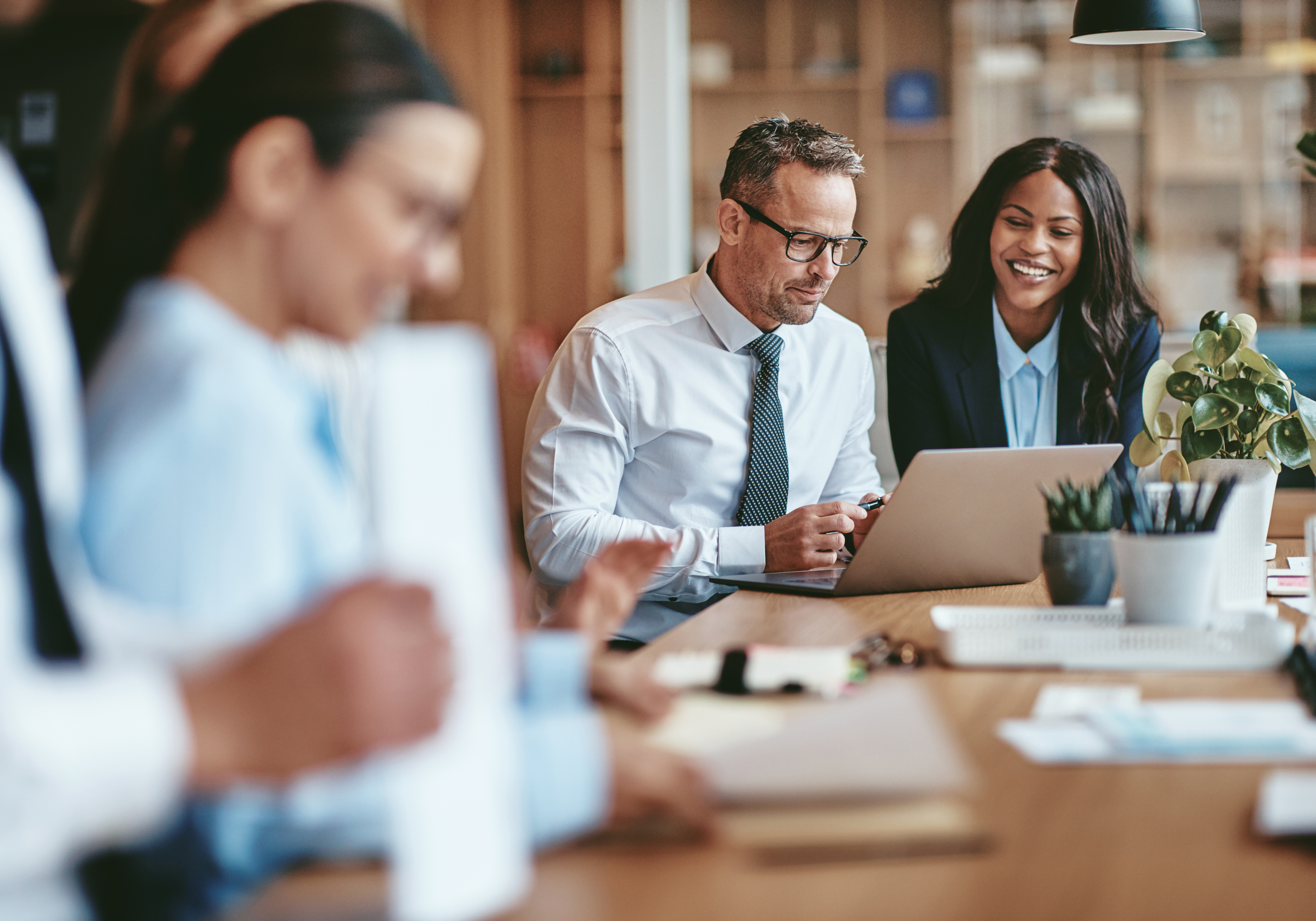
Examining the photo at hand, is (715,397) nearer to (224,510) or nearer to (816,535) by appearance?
(816,535)

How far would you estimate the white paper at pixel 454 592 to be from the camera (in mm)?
561

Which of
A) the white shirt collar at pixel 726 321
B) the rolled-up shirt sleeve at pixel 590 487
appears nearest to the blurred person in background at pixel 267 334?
the rolled-up shirt sleeve at pixel 590 487

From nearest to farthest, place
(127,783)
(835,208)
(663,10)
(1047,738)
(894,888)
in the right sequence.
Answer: (127,783) → (894,888) → (1047,738) → (835,208) → (663,10)

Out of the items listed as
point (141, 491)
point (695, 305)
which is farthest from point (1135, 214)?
point (141, 491)

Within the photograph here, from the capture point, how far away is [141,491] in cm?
56

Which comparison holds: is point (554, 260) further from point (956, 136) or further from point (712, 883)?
point (712, 883)

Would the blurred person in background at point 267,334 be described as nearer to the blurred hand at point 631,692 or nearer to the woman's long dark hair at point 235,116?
the woman's long dark hair at point 235,116

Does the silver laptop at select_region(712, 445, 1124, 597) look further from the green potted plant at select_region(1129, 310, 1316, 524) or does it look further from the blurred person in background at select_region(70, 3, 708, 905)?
the blurred person in background at select_region(70, 3, 708, 905)

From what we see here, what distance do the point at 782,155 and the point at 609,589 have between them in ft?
4.12

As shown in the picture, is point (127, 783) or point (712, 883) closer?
point (127, 783)

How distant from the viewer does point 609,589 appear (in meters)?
1.12

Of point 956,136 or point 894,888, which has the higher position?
point 956,136

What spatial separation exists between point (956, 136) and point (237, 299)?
5.78 meters

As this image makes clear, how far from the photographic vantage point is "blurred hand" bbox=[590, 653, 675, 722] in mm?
922
